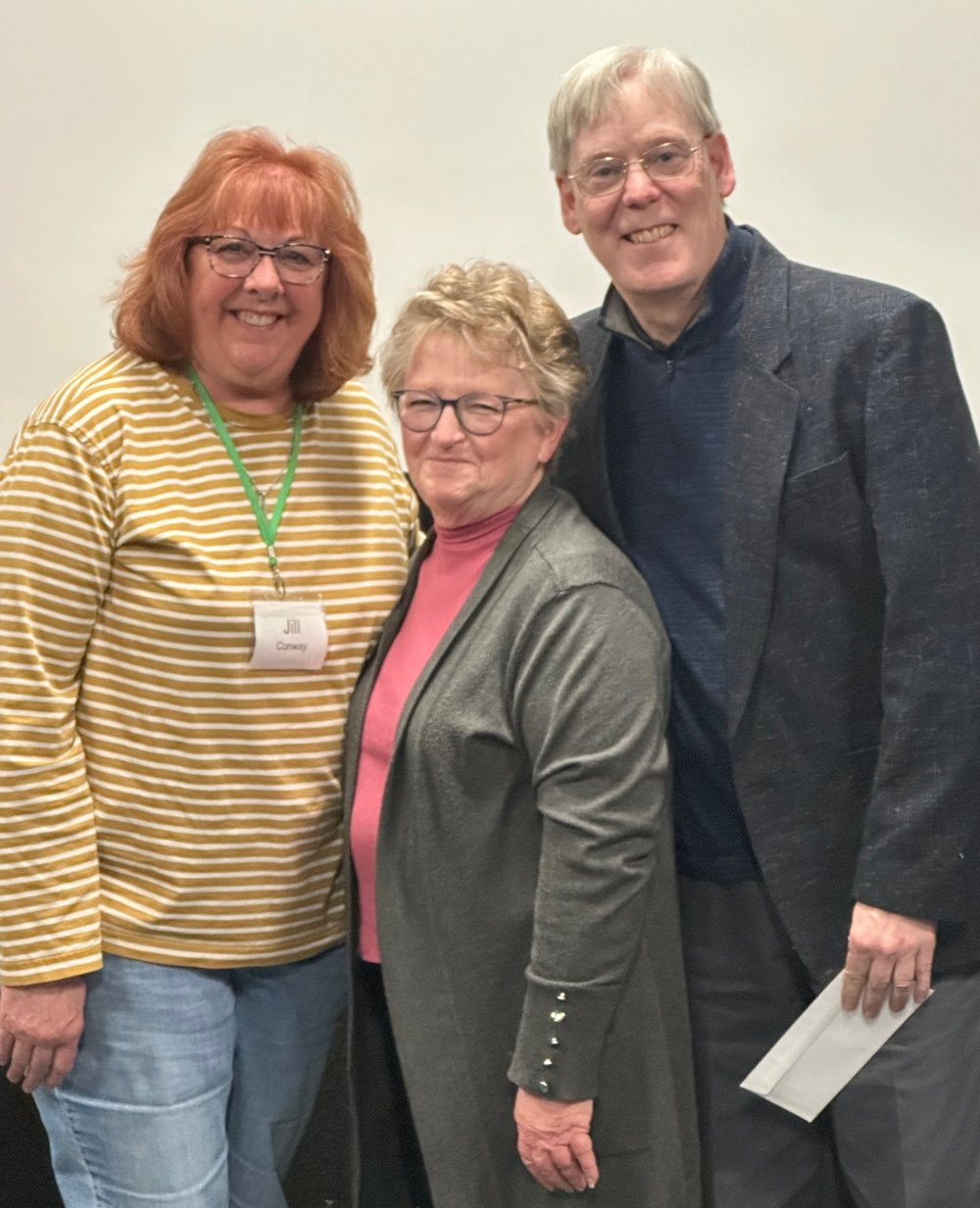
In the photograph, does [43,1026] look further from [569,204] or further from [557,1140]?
[569,204]

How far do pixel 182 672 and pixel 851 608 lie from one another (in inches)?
32.5

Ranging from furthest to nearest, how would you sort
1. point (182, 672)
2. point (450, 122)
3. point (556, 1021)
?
point (450, 122) → point (182, 672) → point (556, 1021)

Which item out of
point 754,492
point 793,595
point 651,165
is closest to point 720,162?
point 651,165

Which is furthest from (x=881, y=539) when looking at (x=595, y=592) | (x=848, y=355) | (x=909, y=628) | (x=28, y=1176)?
(x=28, y=1176)

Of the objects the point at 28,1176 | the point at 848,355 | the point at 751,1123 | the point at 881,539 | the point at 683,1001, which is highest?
the point at 848,355

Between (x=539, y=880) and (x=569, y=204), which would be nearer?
(x=539, y=880)

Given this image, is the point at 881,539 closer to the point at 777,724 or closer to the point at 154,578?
the point at 777,724

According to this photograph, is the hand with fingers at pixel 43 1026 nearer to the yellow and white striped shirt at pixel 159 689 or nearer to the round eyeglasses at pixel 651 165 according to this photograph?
the yellow and white striped shirt at pixel 159 689

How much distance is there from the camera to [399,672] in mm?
1752

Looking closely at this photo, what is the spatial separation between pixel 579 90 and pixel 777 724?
0.83m

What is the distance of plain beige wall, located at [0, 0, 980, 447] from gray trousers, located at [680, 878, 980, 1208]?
1.28 meters

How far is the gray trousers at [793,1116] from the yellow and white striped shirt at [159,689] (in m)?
0.55

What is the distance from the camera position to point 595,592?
1611 mm

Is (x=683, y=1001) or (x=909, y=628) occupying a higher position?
(x=909, y=628)
